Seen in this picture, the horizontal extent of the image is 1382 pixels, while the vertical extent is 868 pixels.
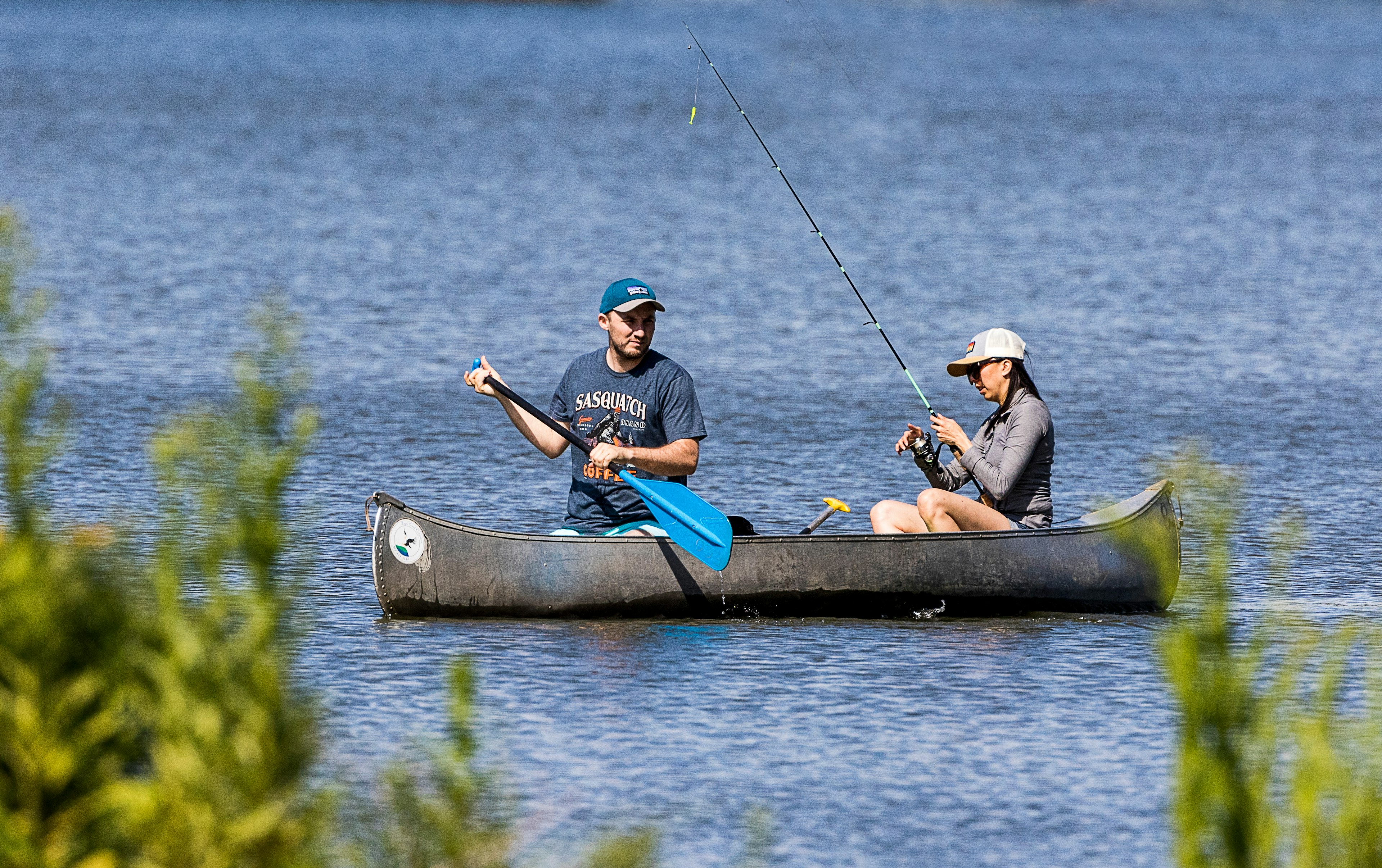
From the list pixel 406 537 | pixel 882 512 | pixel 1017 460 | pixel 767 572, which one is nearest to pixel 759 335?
pixel 882 512

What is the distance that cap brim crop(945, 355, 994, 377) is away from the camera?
31.2 ft

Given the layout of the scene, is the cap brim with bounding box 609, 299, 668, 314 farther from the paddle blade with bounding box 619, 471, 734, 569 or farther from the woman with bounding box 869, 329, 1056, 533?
the woman with bounding box 869, 329, 1056, 533

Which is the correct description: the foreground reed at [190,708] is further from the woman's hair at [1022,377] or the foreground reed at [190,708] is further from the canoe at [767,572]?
the woman's hair at [1022,377]

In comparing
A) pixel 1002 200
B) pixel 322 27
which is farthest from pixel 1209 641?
pixel 322 27

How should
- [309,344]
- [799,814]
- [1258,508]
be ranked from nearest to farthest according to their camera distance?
[799,814] → [1258,508] → [309,344]

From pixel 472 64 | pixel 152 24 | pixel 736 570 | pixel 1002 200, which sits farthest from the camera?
pixel 152 24

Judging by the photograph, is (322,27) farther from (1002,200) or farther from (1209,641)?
(1209,641)

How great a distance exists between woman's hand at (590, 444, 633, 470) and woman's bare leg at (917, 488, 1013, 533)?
133cm

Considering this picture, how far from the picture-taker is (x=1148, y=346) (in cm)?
1764

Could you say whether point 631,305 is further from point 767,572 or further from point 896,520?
point 896,520

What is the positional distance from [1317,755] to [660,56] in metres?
54.7

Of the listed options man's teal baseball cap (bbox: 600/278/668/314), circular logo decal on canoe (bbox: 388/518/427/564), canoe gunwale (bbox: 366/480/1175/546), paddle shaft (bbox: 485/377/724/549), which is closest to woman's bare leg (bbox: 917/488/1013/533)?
canoe gunwale (bbox: 366/480/1175/546)

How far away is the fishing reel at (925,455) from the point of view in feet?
31.9

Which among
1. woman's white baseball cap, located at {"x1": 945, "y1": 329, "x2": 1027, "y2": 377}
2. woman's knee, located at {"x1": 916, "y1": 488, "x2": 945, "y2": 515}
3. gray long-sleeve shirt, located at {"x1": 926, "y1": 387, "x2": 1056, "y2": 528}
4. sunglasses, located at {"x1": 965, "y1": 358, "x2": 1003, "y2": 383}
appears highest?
woman's white baseball cap, located at {"x1": 945, "y1": 329, "x2": 1027, "y2": 377}
